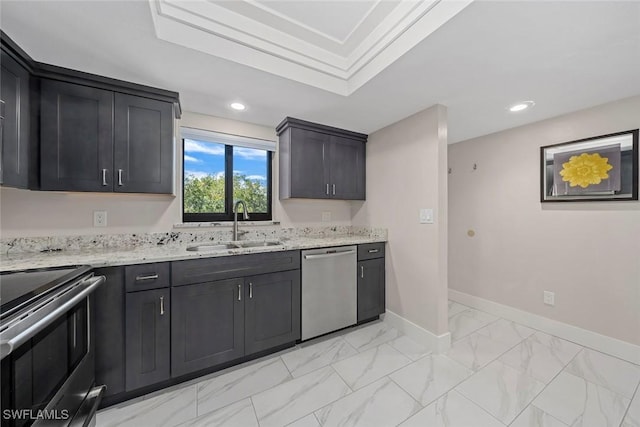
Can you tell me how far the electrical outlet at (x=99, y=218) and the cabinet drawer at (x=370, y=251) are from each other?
2.24m

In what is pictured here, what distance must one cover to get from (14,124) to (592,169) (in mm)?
4313

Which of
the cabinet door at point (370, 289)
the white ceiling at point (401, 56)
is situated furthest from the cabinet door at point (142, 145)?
the cabinet door at point (370, 289)

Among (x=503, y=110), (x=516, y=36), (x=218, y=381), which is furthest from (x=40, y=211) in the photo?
(x=503, y=110)

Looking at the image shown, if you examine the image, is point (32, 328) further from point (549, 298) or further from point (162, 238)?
point (549, 298)

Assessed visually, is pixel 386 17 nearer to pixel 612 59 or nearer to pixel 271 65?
pixel 271 65

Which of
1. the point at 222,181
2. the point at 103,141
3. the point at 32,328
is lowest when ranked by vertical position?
the point at 32,328

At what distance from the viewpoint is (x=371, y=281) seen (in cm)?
255

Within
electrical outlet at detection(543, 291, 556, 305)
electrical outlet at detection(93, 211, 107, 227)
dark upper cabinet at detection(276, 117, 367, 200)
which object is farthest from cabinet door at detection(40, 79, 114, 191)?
electrical outlet at detection(543, 291, 556, 305)

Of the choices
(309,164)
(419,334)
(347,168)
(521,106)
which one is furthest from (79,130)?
(521,106)

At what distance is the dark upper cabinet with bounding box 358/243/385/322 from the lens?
2.48 m

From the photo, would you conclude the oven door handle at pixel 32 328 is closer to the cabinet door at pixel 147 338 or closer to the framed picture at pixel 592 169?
the cabinet door at pixel 147 338

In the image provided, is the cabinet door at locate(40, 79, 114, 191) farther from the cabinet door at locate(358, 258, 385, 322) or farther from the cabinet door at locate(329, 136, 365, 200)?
the cabinet door at locate(358, 258, 385, 322)

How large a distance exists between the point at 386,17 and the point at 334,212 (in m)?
2.05

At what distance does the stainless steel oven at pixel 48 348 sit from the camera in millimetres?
820
